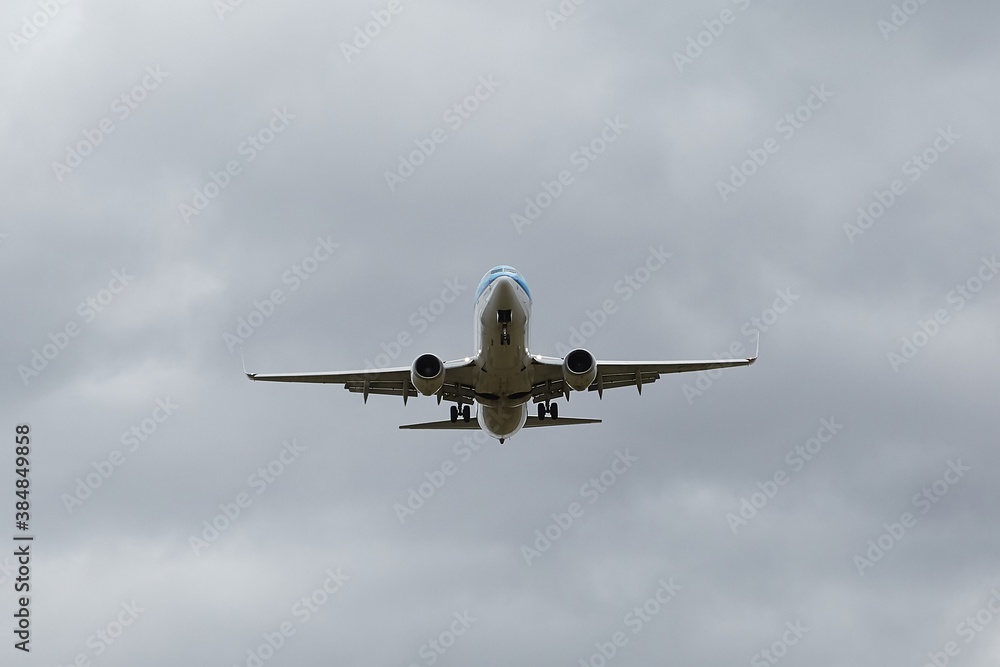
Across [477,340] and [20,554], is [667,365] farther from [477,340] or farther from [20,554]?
[20,554]

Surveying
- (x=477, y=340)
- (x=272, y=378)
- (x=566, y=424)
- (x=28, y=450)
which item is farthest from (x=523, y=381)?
(x=28, y=450)

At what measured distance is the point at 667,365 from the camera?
48.9m

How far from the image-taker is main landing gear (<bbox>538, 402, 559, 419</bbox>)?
5184 cm

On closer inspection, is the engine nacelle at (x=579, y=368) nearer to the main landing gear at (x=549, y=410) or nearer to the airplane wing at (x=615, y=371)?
the airplane wing at (x=615, y=371)

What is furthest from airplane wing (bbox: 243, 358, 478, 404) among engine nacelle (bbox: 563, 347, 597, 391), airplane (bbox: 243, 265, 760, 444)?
engine nacelle (bbox: 563, 347, 597, 391)

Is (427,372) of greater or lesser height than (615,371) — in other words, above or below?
below

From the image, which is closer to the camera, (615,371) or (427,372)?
(427,372)

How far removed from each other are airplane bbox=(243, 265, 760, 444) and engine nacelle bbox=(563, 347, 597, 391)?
0.12ft

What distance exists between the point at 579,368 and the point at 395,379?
8408 millimetres

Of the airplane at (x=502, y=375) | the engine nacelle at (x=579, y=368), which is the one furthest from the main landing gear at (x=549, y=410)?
the engine nacelle at (x=579, y=368)

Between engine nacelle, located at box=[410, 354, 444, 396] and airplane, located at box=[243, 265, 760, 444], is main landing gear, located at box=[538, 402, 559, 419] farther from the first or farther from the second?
engine nacelle, located at box=[410, 354, 444, 396]

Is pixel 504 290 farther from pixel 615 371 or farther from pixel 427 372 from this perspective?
pixel 615 371

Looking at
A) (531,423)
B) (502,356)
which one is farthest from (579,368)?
(531,423)

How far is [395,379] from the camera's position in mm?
48875
